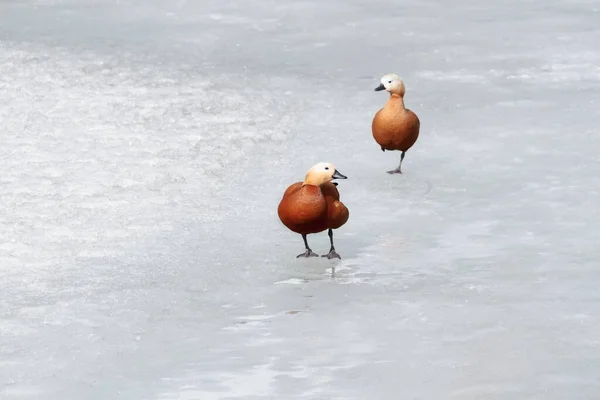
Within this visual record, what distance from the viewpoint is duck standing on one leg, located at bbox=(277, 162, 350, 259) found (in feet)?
27.5

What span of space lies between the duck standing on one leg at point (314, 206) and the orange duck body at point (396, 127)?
6.45ft

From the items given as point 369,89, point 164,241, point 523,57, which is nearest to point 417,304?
point 164,241

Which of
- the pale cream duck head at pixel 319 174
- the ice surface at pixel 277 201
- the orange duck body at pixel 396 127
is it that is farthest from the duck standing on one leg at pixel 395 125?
the pale cream duck head at pixel 319 174

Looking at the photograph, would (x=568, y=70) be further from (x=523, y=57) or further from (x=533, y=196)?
(x=533, y=196)

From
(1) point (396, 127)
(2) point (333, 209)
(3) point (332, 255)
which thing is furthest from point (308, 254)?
(1) point (396, 127)

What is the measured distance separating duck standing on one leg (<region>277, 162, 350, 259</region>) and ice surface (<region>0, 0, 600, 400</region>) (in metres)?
0.25

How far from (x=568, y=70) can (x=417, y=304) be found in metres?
6.22

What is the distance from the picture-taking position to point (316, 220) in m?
8.39

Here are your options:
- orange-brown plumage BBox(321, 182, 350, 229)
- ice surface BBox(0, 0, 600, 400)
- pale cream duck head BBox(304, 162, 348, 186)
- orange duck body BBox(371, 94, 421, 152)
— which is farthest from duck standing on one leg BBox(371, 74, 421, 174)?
pale cream duck head BBox(304, 162, 348, 186)

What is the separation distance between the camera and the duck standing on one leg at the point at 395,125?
10.4 metres

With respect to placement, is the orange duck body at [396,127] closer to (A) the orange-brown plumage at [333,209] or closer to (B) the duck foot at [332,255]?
(A) the orange-brown plumage at [333,209]

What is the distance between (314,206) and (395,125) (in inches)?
88.9

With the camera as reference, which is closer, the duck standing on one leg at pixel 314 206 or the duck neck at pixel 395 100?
the duck standing on one leg at pixel 314 206

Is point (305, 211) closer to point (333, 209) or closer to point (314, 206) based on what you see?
point (314, 206)
